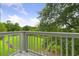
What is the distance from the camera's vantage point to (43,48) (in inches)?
94.7

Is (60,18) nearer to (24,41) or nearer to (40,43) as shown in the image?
(40,43)

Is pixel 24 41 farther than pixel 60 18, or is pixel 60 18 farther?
pixel 24 41

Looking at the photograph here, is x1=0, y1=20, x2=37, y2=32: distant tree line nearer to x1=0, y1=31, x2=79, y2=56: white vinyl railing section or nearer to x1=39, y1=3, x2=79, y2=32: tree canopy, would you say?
x1=0, y1=31, x2=79, y2=56: white vinyl railing section

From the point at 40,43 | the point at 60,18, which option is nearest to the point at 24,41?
the point at 40,43

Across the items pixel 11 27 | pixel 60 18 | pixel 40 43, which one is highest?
pixel 60 18

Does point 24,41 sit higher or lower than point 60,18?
lower

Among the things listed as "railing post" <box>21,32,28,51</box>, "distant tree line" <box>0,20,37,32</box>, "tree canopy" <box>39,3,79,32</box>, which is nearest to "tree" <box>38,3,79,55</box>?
"tree canopy" <box>39,3,79,32</box>

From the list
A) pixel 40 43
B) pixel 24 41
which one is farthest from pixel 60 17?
pixel 24 41

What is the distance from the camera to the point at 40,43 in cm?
243

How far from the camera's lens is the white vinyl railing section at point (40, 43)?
2.27 m

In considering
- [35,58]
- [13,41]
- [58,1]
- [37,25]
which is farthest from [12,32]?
[58,1]

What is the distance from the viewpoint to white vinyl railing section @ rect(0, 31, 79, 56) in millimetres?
2266

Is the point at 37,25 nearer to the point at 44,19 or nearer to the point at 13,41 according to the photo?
the point at 44,19

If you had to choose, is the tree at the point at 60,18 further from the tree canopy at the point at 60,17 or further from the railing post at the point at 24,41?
the railing post at the point at 24,41
